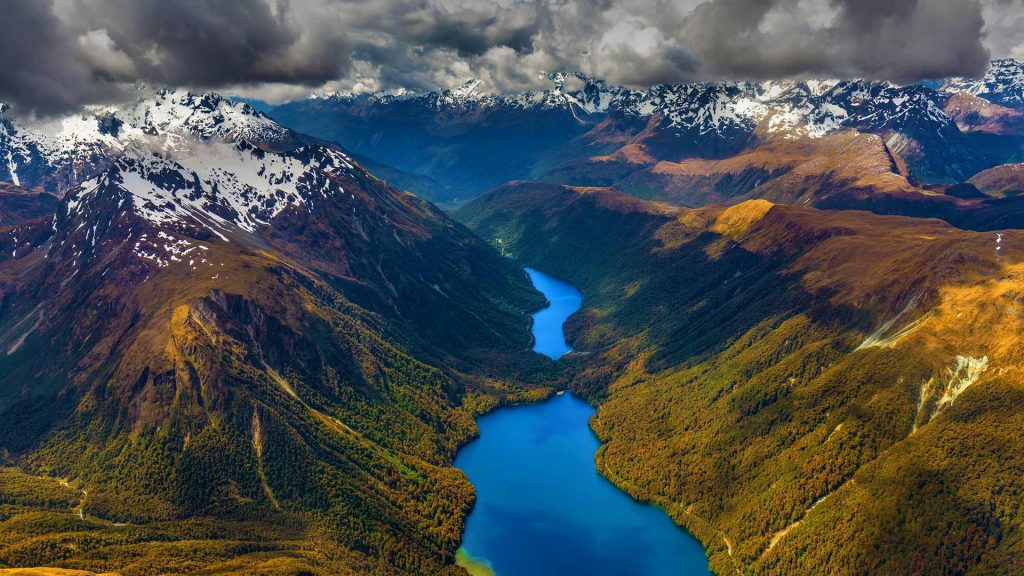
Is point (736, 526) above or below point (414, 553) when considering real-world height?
above

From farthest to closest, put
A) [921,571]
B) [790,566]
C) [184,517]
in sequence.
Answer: [184,517] → [790,566] → [921,571]

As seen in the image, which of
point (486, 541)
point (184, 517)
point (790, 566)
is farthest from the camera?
point (486, 541)

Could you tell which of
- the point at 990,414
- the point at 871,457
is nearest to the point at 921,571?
the point at 871,457

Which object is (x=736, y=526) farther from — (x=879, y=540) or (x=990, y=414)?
(x=990, y=414)

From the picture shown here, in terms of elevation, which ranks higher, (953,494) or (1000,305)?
(1000,305)

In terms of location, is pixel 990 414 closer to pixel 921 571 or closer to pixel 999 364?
pixel 999 364

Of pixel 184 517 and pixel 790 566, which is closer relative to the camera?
pixel 790 566

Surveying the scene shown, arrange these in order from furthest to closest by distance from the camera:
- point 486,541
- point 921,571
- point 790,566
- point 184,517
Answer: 1. point 486,541
2. point 184,517
3. point 790,566
4. point 921,571

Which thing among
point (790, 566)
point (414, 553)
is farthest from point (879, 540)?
point (414, 553)

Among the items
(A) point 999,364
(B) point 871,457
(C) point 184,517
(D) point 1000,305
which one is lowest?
(C) point 184,517
